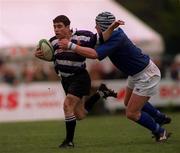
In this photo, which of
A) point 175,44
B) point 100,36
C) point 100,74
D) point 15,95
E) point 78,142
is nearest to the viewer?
point 100,36

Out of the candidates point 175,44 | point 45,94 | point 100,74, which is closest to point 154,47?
point 100,74

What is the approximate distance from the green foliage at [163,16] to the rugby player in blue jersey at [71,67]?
2116 centimetres

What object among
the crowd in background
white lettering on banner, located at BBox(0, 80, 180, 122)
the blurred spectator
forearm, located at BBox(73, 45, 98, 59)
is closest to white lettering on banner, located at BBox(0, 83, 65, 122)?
white lettering on banner, located at BBox(0, 80, 180, 122)

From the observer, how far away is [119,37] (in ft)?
39.2

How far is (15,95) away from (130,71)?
10.6 m

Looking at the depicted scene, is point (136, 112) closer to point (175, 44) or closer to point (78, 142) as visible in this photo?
point (78, 142)

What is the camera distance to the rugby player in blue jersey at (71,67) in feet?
39.3

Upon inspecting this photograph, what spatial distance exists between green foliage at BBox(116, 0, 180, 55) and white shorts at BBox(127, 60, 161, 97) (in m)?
21.0

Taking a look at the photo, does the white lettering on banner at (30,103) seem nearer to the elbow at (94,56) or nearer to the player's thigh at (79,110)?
the player's thigh at (79,110)

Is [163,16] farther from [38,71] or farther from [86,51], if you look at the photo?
[86,51]

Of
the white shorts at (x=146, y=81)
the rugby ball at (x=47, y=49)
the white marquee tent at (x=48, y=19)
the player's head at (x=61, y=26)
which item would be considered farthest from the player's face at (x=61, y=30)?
the white marquee tent at (x=48, y=19)

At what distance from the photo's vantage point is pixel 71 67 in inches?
485

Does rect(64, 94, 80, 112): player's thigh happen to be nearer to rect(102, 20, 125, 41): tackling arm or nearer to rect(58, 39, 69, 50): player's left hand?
rect(58, 39, 69, 50): player's left hand

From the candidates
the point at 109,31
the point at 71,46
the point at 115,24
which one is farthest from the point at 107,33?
the point at 71,46
